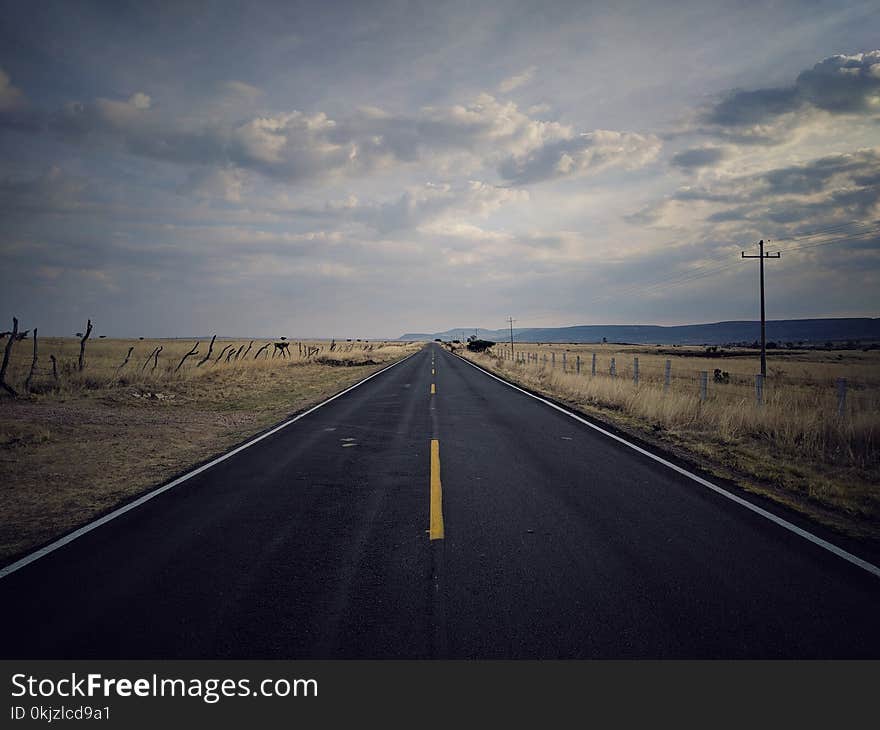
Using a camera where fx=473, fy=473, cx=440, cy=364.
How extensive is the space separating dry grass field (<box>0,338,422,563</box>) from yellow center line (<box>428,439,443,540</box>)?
403cm

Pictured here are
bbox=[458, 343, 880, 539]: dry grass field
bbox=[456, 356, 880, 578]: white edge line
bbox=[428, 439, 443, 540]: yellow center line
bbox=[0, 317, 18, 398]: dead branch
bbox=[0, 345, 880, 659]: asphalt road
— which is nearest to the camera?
bbox=[0, 345, 880, 659]: asphalt road

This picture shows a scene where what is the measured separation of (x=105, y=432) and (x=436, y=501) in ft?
29.1

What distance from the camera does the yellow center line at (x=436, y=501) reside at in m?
4.95

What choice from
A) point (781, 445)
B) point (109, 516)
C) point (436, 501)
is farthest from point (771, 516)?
point (109, 516)

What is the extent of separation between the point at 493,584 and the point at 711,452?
22.2 ft

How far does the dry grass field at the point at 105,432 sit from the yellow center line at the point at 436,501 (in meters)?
4.03

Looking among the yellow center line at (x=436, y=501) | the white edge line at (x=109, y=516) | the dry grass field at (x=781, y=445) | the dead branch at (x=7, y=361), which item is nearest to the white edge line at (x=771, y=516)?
the dry grass field at (x=781, y=445)

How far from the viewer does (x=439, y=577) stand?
12.9ft

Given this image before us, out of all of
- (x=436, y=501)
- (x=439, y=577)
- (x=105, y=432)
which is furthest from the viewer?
(x=105, y=432)

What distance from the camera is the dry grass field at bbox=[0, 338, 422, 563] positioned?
609 cm

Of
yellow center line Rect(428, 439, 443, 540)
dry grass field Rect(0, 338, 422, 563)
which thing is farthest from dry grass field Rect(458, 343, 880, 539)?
dry grass field Rect(0, 338, 422, 563)

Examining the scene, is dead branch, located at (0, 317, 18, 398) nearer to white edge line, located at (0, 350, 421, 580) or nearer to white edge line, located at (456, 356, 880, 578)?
white edge line, located at (0, 350, 421, 580)

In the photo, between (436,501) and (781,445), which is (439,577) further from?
(781,445)
